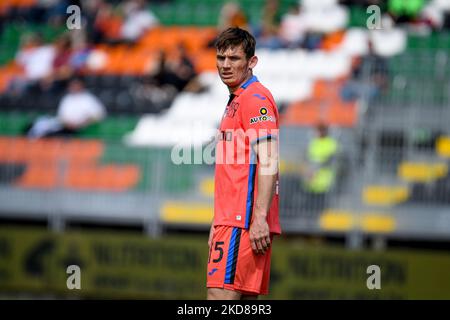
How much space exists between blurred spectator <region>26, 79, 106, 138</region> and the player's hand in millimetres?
11030

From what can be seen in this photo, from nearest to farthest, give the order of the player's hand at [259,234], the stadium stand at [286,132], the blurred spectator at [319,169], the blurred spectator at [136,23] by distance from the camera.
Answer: the player's hand at [259,234]
the stadium stand at [286,132]
the blurred spectator at [319,169]
the blurred spectator at [136,23]

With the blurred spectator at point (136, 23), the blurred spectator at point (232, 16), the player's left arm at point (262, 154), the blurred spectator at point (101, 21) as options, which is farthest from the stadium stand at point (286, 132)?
the player's left arm at point (262, 154)

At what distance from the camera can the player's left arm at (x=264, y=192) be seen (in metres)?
6.03

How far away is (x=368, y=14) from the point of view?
1681cm

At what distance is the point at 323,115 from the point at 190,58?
443 centimetres

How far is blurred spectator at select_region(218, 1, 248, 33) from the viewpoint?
58.5 ft

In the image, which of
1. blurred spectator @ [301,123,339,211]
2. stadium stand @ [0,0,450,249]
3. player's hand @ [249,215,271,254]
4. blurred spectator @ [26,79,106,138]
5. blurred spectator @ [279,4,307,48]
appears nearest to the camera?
player's hand @ [249,215,271,254]

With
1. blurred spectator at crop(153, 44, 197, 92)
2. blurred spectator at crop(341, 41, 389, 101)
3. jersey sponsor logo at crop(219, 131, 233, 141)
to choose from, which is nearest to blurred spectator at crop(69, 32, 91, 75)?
blurred spectator at crop(153, 44, 197, 92)

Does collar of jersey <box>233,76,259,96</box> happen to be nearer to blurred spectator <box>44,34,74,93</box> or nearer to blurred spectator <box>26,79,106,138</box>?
blurred spectator <box>26,79,106,138</box>

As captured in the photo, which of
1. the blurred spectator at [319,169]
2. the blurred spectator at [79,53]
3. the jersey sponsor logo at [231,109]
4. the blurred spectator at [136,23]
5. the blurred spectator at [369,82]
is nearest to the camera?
the jersey sponsor logo at [231,109]

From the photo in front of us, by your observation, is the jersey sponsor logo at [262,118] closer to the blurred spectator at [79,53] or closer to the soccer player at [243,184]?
the soccer player at [243,184]

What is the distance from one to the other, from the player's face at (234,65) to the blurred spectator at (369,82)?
7.54 meters
